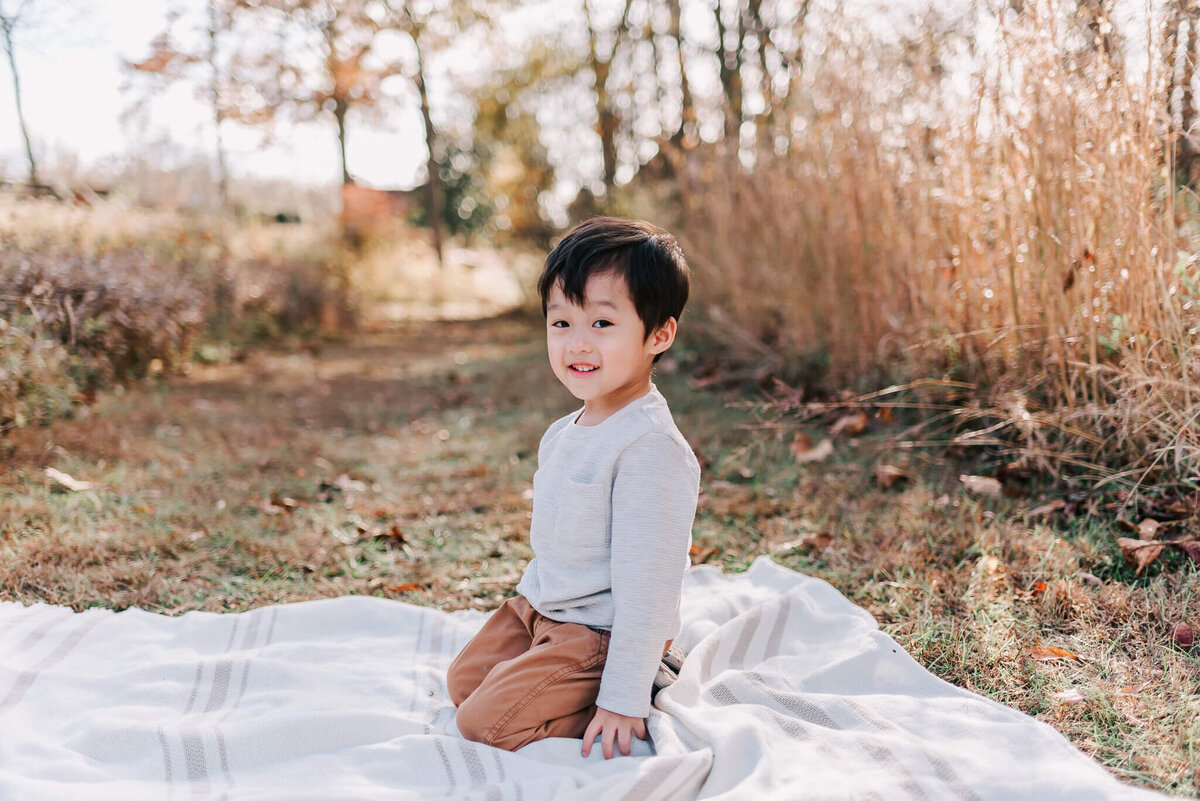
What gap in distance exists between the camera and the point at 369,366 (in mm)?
7508

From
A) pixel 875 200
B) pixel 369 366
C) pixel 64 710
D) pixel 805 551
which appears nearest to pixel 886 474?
pixel 805 551

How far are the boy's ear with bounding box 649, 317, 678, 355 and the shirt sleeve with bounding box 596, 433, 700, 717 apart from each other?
20 centimetres

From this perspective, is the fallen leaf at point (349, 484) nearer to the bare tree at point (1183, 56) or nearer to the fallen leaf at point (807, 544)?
the fallen leaf at point (807, 544)

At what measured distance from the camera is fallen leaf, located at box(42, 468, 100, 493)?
3.32 metres

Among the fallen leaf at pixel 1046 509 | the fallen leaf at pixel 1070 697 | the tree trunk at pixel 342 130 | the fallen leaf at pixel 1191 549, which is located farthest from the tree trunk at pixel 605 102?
the fallen leaf at pixel 1070 697

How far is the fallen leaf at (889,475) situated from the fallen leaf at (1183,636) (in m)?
1.24

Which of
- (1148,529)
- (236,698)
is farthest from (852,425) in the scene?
(236,698)

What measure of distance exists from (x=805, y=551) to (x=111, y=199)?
768 centimetres

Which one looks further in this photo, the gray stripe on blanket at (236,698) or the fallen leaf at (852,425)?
→ the fallen leaf at (852,425)

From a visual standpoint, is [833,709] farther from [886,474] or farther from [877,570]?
[886,474]

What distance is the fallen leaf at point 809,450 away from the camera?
11.7ft

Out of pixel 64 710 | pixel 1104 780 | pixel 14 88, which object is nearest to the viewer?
pixel 1104 780

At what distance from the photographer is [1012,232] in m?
2.89

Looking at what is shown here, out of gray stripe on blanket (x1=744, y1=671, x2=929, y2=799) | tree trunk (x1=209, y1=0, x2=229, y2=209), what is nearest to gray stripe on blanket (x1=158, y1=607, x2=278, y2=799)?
gray stripe on blanket (x1=744, y1=671, x2=929, y2=799)
